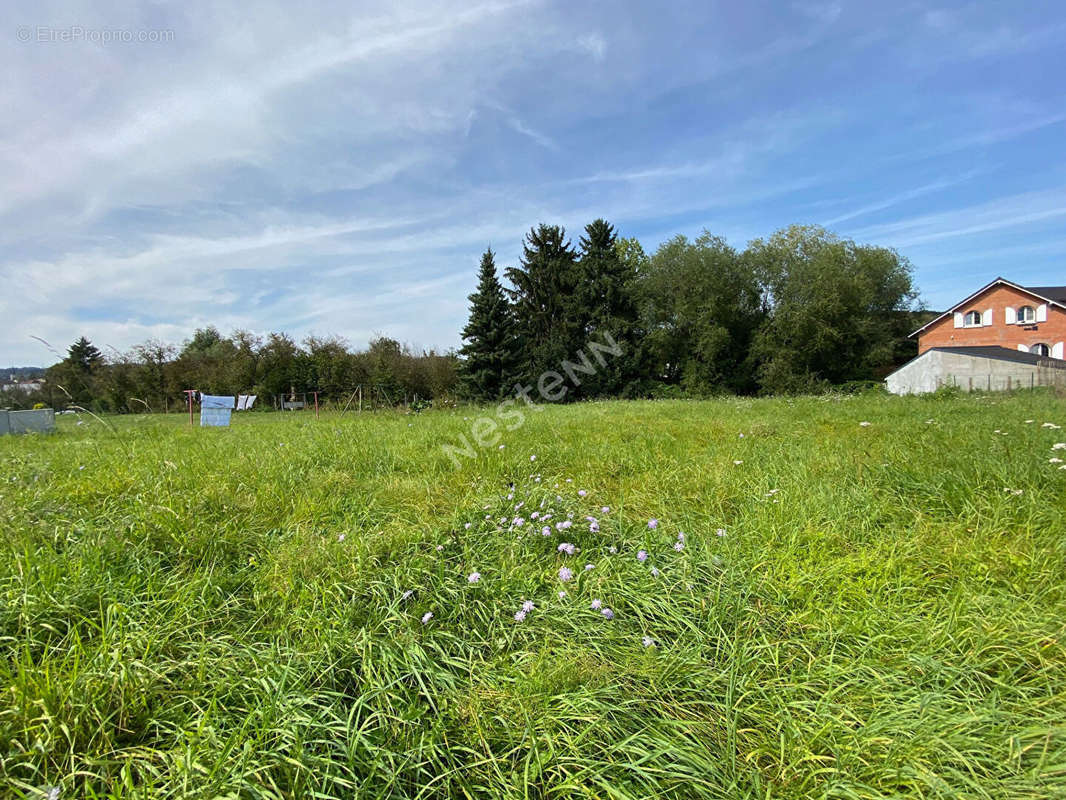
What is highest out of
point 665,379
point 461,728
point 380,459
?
point 665,379

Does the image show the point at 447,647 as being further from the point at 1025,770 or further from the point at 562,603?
the point at 1025,770

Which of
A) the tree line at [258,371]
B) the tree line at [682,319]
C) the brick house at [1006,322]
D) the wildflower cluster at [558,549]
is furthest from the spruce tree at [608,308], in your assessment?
the wildflower cluster at [558,549]

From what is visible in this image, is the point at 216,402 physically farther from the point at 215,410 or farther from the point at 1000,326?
the point at 1000,326

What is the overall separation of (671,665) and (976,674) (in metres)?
0.90

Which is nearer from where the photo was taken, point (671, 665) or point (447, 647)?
point (671, 665)

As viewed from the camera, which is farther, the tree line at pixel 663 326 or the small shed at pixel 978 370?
the tree line at pixel 663 326

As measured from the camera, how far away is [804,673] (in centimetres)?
132

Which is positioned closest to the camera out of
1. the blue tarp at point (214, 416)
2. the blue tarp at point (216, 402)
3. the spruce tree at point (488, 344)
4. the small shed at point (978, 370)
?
the blue tarp at point (214, 416)

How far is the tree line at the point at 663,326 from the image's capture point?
21.4 meters

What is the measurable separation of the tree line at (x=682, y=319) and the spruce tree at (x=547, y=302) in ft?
0.19

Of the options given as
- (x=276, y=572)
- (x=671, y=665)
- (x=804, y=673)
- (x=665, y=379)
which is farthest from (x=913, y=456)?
(x=665, y=379)

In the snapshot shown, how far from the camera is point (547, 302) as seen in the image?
23.9m

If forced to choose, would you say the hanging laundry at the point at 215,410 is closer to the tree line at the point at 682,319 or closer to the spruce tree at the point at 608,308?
the tree line at the point at 682,319

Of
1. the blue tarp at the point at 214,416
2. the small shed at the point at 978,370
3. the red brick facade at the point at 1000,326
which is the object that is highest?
the red brick facade at the point at 1000,326
